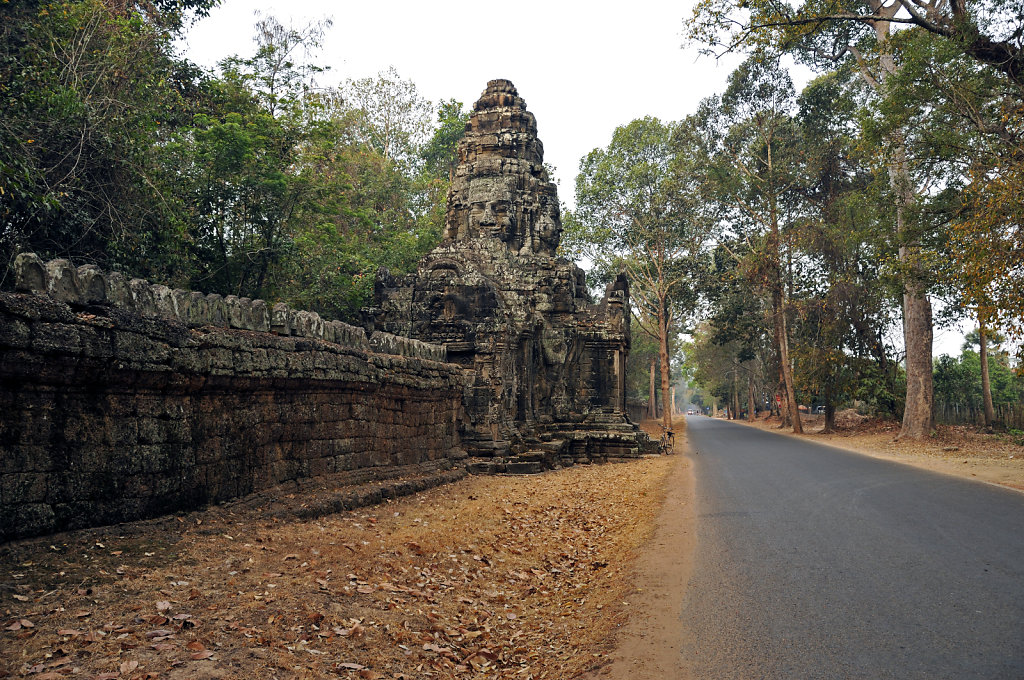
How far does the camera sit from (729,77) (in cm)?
3316

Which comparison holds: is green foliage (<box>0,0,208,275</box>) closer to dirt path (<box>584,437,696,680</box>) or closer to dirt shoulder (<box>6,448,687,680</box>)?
dirt shoulder (<box>6,448,687,680</box>)

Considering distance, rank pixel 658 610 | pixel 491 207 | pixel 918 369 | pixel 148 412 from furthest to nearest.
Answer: pixel 918 369 → pixel 491 207 → pixel 148 412 → pixel 658 610

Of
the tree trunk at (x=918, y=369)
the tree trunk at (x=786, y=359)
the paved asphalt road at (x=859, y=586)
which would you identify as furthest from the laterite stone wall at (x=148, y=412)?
the tree trunk at (x=786, y=359)

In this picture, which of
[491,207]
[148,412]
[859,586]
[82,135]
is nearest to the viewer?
[859,586]

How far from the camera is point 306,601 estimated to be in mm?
4539

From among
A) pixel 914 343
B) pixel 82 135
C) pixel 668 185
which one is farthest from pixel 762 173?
pixel 82 135

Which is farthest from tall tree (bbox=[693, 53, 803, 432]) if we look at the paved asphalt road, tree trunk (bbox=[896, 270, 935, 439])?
the paved asphalt road

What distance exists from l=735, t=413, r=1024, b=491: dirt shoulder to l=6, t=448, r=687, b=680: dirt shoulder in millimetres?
8594

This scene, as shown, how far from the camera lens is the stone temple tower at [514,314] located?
15266 mm

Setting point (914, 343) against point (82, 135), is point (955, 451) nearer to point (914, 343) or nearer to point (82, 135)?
point (914, 343)

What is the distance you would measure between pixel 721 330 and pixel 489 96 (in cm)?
2010

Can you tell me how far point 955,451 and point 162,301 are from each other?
1963cm

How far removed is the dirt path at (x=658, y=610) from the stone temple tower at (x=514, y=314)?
22.0 feet

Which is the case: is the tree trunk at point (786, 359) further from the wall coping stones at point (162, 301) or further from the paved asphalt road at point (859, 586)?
the wall coping stones at point (162, 301)
